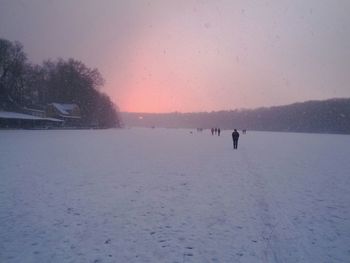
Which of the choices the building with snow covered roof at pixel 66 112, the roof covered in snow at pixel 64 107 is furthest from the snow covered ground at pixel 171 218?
the roof covered in snow at pixel 64 107

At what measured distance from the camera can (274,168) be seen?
16000 mm

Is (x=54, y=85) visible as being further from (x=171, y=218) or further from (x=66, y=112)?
(x=171, y=218)

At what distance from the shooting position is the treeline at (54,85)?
75625mm

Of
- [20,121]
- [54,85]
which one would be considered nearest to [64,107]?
[54,85]

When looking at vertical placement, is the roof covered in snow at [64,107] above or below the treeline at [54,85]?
below

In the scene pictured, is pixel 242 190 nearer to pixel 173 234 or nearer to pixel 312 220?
pixel 312 220

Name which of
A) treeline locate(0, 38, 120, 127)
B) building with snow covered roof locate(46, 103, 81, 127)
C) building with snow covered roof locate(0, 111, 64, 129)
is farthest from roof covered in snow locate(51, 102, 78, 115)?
building with snow covered roof locate(0, 111, 64, 129)

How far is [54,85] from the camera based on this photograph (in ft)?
299

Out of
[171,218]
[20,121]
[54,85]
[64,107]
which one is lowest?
[171,218]

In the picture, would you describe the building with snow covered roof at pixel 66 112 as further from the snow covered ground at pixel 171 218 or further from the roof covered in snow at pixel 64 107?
A: the snow covered ground at pixel 171 218

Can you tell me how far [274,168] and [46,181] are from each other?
10764 mm

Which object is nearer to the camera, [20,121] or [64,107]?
[20,121]

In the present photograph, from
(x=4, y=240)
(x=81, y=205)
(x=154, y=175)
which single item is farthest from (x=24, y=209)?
(x=154, y=175)

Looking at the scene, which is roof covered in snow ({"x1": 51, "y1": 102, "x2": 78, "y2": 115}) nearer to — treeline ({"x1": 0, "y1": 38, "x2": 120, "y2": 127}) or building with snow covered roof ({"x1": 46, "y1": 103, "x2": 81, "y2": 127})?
building with snow covered roof ({"x1": 46, "y1": 103, "x2": 81, "y2": 127})
